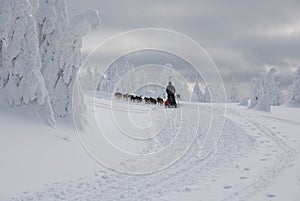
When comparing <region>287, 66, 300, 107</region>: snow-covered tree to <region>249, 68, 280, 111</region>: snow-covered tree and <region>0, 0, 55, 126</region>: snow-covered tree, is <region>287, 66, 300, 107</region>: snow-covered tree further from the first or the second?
<region>0, 0, 55, 126</region>: snow-covered tree

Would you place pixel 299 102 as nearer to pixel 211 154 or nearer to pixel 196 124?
pixel 196 124

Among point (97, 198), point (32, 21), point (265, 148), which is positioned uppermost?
point (32, 21)

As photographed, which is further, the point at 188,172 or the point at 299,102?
the point at 299,102

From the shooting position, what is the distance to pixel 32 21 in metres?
13.7

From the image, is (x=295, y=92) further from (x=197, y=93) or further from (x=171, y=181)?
(x=197, y=93)

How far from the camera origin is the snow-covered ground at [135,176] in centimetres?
826

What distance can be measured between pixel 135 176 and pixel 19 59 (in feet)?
22.2

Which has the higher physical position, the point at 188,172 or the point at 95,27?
the point at 95,27

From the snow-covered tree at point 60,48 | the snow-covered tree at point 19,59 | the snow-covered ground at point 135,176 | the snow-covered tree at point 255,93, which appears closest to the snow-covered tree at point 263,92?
the snow-covered tree at point 255,93

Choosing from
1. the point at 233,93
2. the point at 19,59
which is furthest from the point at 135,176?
the point at 233,93

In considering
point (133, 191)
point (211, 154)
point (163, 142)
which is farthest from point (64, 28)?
point (133, 191)

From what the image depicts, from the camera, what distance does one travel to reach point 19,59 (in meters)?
13.4

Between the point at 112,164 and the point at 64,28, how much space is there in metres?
6.66

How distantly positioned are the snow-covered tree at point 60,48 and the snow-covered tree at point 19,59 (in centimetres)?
124
